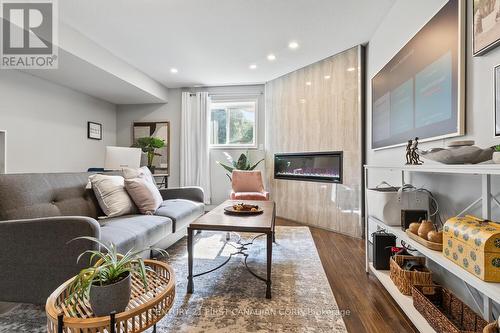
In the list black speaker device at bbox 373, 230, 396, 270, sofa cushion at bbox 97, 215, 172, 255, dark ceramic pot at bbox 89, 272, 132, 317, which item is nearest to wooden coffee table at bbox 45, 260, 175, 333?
dark ceramic pot at bbox 89, 272, 132, 317

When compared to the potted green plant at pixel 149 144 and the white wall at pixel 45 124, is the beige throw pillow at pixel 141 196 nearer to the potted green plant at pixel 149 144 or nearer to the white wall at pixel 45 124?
the potted green plant at pixel 149 144

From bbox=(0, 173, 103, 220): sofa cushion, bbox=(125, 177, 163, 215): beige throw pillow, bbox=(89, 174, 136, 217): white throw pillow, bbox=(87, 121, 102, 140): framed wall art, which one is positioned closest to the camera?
bbox=(0, 173, 103, 220): sofa cushion

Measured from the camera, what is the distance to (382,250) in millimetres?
1916

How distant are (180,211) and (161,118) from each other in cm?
318

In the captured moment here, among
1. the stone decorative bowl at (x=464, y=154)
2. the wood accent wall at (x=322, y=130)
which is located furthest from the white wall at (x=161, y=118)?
the stone decorative bowl at (x=464, y=154)

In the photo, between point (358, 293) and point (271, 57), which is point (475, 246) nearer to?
point (358, 293)

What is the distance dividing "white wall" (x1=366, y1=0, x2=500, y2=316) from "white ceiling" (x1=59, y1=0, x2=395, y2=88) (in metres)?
0.32

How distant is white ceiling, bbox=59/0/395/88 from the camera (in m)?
2.35

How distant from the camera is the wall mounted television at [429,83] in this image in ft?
4.58

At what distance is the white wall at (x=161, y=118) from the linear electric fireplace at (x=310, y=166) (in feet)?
7.00

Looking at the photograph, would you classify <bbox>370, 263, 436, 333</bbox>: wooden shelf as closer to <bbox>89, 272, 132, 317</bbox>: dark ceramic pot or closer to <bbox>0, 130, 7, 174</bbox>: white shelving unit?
<bbox>89, 272, 132, 317</bbox>: dark ceramic pot

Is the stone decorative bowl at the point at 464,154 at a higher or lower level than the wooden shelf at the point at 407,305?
higher

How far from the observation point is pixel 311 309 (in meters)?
1.54

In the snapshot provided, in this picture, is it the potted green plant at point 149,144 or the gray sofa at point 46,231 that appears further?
the potted green plant at point 149,144
